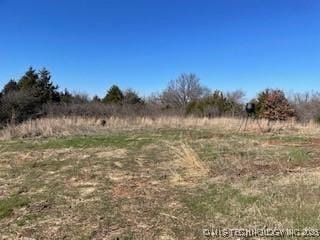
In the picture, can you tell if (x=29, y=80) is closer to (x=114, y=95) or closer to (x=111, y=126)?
(x=114, y=95)

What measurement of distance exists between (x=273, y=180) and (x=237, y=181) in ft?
1.63

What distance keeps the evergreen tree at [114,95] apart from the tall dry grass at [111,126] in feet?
56.9

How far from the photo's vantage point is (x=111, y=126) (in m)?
20.0

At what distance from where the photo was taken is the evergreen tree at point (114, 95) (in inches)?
1536

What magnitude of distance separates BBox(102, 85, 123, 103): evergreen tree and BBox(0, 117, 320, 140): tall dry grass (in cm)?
1734

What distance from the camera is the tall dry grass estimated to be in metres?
16.0

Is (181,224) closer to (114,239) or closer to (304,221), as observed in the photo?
(114,239)

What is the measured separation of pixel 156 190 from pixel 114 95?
33.5 m

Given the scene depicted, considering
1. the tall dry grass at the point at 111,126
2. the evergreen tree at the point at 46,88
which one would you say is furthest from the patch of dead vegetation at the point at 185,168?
the evergreen tree at the point at 46,88

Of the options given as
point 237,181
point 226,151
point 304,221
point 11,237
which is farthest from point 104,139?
point 304,221

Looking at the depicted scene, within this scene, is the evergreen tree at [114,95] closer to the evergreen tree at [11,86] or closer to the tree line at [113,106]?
the tree line at [113,106]

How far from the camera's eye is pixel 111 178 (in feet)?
24.7

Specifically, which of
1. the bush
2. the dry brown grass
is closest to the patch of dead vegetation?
the dry brown grass

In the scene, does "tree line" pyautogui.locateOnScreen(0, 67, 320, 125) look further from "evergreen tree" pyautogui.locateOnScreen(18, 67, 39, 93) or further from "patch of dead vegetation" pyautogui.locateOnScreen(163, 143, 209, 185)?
"patch of dead vegetation" pyautogui.locateOnScreen(163, 143, 209, 185)
